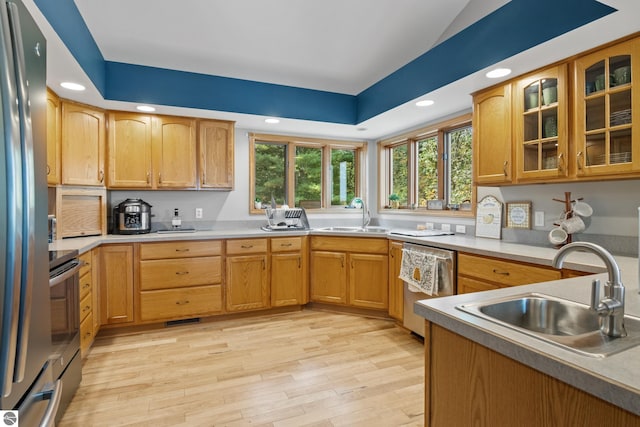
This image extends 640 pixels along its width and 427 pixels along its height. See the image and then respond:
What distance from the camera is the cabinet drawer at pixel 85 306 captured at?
8.13 ft

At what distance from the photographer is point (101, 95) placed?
2877mm

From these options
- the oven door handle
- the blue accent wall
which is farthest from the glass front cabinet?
the oven door handle

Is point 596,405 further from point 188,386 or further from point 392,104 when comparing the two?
point 392,104

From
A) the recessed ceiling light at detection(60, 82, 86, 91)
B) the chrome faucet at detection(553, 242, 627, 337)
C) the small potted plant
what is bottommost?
the chrome faucet at detection(553, 242, 627, 337)

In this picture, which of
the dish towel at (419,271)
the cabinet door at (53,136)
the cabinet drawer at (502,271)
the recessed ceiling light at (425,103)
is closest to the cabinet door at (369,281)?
the dish towel at (419,271)

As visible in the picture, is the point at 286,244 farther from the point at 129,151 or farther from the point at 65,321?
the point at 65,321

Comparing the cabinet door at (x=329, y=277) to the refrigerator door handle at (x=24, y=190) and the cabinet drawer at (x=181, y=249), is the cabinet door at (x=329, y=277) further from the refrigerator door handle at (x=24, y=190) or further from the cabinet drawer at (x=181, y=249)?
the refrigerator door handle at (x=24, y=190)

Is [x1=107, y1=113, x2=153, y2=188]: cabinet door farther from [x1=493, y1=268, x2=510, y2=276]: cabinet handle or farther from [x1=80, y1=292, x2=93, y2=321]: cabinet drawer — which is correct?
[x1=493, y1=268, x2=510, y2=276]: cabinet handle

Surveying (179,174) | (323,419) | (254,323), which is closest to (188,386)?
(323,419)

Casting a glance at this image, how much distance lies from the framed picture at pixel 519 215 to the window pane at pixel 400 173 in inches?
58.0

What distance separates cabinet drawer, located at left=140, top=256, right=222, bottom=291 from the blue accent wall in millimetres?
1468

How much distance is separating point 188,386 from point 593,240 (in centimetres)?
282

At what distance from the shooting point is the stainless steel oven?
1.74m

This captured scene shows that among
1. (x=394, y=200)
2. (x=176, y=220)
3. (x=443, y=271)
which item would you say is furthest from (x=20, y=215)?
(x=394, y=200)
